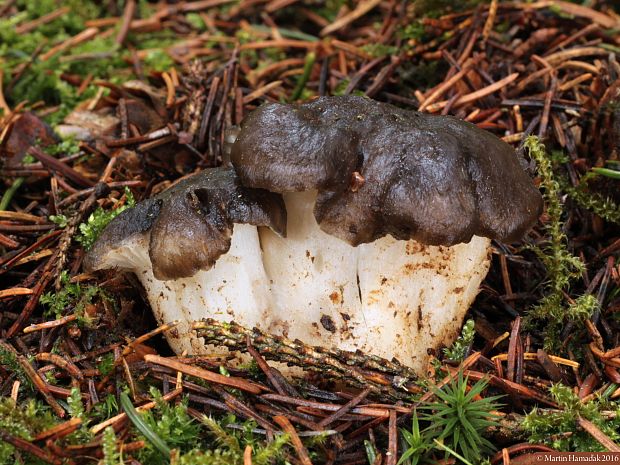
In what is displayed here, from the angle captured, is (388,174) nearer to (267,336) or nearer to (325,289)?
(325,289)

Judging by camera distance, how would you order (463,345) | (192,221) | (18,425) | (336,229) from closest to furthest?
(18,425)
(336,229)
(192,221)
(463,345)

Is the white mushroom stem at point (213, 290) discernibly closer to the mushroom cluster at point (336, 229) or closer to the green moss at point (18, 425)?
the mushroom cluster at point (336, 229)

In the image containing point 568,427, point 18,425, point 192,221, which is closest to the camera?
point 18,425

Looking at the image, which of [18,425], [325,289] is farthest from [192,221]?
[18,425]

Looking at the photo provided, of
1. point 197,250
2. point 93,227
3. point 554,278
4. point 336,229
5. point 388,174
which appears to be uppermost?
point 388,174

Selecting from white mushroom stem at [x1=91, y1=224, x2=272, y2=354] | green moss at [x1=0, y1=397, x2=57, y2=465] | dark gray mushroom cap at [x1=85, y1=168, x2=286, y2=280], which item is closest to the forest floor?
green moss at [x1=0, y1=397, x2=57, y2=465]

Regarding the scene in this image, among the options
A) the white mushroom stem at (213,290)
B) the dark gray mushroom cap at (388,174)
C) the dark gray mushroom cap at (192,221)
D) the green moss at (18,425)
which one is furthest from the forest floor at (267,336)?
the dark gray mushroom cap at (388,174)

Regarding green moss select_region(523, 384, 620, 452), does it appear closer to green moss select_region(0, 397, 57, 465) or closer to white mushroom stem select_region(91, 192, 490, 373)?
white mushroom stem select_region(91, 192, 490, 373)

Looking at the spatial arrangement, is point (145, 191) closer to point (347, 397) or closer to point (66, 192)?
point (66, 192)
